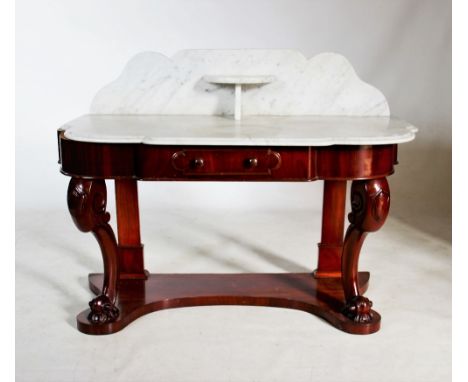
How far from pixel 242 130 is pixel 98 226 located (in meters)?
0.71

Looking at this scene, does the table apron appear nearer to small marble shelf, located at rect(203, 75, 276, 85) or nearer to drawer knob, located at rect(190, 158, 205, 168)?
drawer knob, located at rect(190, 158, 205, 168)

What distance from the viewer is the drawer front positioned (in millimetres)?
2746

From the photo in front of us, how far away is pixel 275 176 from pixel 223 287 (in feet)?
2.46

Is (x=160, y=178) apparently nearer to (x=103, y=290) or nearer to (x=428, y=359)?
(x=103, y=290)

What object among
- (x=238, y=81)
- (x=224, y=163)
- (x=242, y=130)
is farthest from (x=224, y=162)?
(x=238, y=81)

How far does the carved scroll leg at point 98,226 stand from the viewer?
9.36 ft

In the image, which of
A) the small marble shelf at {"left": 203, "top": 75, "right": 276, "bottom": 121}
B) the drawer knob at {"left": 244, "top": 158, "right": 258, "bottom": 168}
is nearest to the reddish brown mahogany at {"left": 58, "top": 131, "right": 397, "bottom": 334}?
the drawer knob at {"left": 244, "top": 158, "right": 258, "bottom": 168}

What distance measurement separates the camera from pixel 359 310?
2.96 meters

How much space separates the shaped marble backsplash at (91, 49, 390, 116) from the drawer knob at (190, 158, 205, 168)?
64cm

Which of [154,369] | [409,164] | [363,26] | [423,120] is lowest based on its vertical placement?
[154,369]

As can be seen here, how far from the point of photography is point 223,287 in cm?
330

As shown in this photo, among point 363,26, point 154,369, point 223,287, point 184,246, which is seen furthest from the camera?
point 363,26

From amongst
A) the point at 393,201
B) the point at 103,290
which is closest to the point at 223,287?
the point at 103,290

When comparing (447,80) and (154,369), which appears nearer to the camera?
(154,369)
